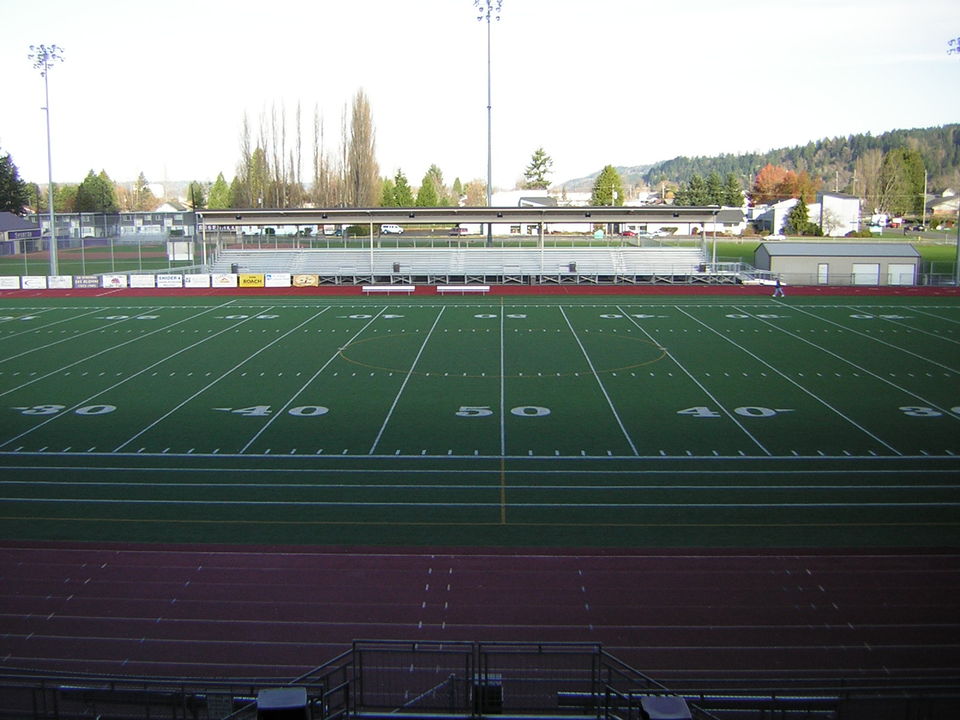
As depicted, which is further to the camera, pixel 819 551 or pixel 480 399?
pixel 480 399

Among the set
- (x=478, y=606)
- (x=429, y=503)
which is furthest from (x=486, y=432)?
(x=478, y=606)

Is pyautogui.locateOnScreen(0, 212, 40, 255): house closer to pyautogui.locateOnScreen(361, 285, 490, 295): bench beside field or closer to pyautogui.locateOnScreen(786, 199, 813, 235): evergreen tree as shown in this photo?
pyautogui.locateOnScreen(361, 285, 490, 295): bench beside field

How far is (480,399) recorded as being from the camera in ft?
75.3

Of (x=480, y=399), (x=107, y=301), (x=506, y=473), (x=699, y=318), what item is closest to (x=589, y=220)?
(x=699, y=318)

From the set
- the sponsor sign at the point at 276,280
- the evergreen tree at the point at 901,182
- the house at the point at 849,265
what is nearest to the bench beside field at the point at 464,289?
the sponsor sign at the point at 276,280

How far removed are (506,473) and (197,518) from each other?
19.0ft

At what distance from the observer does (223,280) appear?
154ft

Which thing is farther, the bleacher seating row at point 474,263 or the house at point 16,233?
the house at point 16,233

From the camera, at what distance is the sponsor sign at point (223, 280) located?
46.8m

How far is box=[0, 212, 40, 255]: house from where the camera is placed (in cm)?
7131

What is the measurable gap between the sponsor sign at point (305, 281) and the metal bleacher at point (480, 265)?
2.38ft

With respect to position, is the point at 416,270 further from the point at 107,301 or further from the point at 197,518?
the point at 197,518

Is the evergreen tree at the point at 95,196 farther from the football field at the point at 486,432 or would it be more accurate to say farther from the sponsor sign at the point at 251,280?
the football field at the point at 486,432

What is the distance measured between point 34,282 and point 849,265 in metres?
42.8
